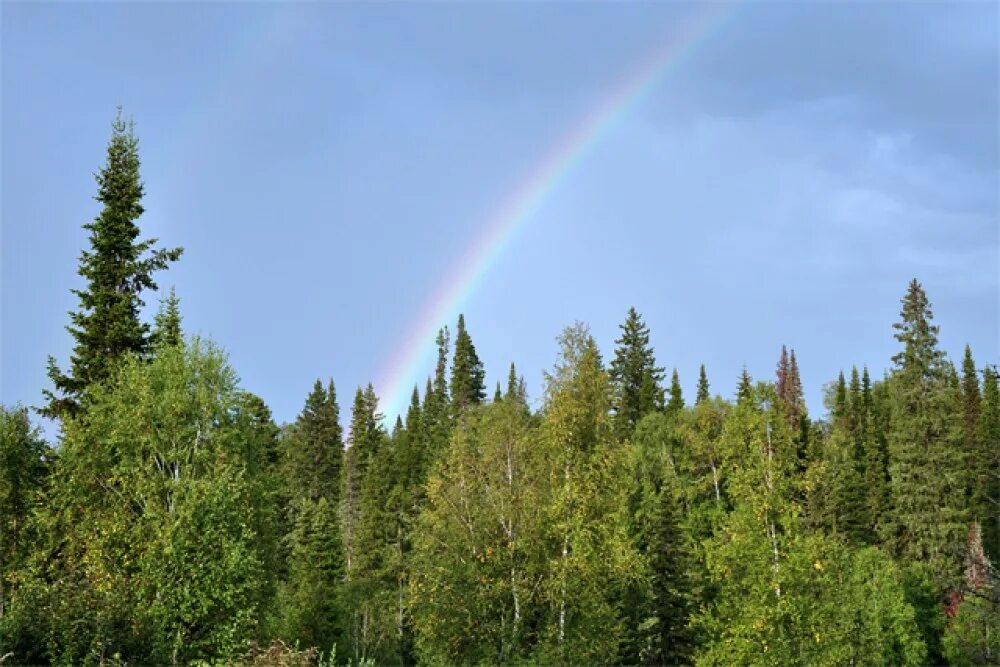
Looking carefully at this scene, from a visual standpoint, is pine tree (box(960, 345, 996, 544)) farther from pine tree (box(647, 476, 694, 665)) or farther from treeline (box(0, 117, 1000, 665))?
treeline (box(0, 117, 1000, 665))

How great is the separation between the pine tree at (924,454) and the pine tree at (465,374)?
59.6 m

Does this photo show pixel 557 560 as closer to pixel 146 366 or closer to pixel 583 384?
pixel 583 384

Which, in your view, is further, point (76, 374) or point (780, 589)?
point (76, 374)

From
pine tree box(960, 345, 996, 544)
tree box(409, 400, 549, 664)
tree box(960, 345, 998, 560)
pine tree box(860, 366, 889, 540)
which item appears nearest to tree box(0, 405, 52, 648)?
tree box(409, 400, 549, 664)

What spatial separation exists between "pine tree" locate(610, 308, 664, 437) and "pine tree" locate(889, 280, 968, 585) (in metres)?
28.5

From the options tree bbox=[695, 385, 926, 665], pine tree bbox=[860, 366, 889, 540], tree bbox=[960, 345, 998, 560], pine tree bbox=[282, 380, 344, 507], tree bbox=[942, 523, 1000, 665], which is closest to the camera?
tree bbox=[942, 523, 1000, 665]

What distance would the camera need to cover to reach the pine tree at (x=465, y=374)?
119 m

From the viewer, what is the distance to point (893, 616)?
54.7m

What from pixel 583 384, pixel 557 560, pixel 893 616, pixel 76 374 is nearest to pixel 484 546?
pixel 557 560

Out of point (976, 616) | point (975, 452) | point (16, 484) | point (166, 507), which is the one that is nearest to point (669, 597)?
point (976, 616)

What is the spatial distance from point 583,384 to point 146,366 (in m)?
17.0

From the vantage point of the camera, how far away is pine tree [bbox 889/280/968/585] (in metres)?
64.0

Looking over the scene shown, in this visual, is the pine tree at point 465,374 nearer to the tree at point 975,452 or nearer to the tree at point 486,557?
the tree at point 975,452

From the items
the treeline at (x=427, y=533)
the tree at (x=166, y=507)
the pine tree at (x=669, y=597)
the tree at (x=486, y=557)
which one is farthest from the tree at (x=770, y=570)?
the tree at (x=166, y=507)
